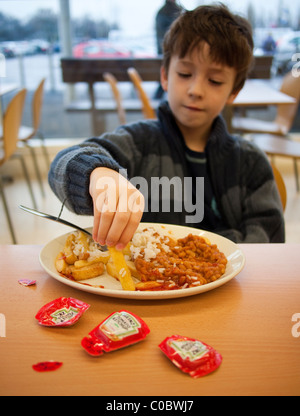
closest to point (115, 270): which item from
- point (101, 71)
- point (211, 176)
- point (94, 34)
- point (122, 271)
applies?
point (122, 271)

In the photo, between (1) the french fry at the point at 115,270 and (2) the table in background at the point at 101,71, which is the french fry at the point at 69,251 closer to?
(1) the french fry at the point at 115,270

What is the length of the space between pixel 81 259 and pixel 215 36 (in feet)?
2.61

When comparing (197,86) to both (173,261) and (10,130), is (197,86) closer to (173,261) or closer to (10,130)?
(173,261)

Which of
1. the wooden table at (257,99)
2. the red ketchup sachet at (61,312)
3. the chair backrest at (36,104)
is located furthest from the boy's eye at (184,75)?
the chair backrest at (36,104)

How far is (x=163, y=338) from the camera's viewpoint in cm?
61

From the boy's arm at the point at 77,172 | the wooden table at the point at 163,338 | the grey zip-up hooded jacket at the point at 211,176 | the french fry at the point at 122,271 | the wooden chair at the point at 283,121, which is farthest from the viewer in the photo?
the wooden chair at the point at 283,121

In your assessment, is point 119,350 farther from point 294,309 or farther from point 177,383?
point 294,309

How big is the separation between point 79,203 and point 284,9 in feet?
13.4

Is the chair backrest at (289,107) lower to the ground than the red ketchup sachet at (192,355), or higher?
lower

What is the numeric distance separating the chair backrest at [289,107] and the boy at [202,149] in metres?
2.14

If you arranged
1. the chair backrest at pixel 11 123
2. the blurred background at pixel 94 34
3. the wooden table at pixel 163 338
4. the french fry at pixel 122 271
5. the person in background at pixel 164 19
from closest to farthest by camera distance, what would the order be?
the wooden table at pixel 163 338 < the french fry at pixel 122 271 < the person in background at pixel 164 19 < the chair backrest at pixel 11 123 < the blurred background at pixel 94 34

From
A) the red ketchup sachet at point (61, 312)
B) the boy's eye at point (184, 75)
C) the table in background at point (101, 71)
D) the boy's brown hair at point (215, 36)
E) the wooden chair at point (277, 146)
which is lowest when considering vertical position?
the wooden chair at point (277, 146)

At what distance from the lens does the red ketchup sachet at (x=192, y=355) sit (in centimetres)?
54

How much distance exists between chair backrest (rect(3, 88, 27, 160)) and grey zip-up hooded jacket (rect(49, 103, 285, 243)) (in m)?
1.32
